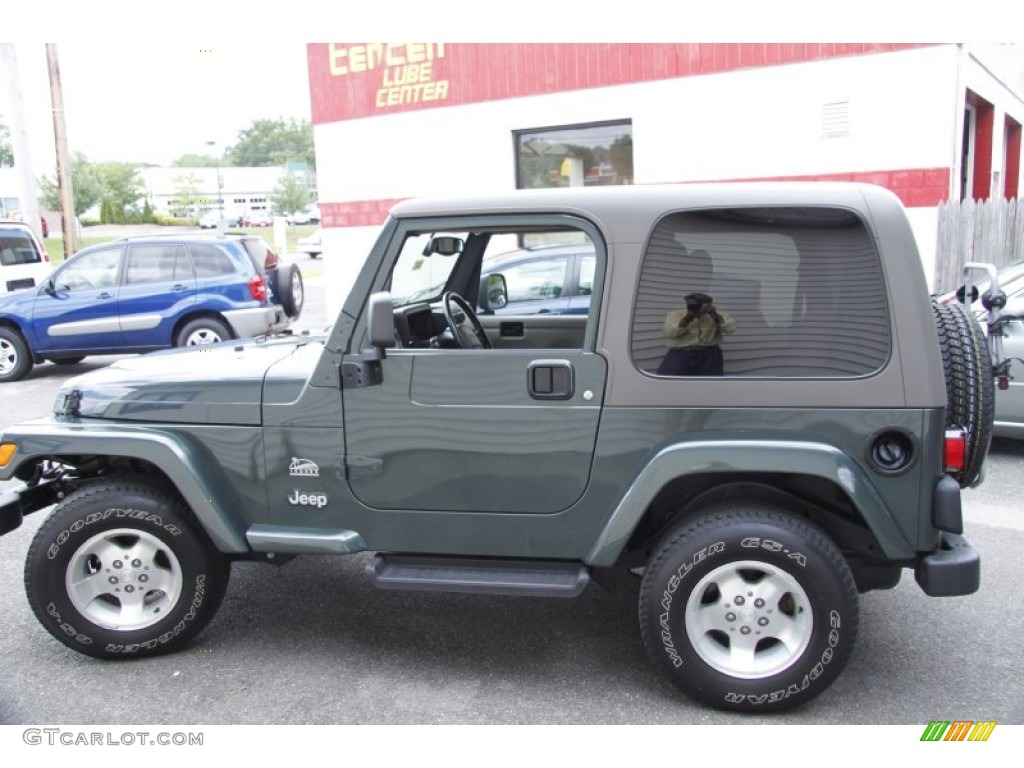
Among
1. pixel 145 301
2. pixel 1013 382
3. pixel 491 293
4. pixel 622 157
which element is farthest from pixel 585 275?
pixel 622 157

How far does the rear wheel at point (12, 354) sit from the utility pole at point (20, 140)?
882 centimetres

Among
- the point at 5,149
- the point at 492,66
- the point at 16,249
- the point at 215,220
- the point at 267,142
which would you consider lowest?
the point at 16,249

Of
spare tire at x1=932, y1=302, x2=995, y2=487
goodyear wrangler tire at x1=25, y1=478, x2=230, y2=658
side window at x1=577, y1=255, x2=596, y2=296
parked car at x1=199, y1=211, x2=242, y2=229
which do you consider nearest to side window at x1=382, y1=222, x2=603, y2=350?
side window at x1=577, y1=255, x2=596, y2=296

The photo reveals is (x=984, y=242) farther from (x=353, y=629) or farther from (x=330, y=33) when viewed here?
(x=353, y=629)

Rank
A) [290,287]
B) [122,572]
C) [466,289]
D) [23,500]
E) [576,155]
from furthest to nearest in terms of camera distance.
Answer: [576,155], [290,287], [466,289], [23,500], [122,572]

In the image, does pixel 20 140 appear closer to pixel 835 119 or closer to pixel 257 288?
pixel 257 288

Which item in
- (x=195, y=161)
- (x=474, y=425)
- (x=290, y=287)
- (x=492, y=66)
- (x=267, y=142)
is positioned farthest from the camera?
(x=267, y=142)

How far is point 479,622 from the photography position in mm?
3969

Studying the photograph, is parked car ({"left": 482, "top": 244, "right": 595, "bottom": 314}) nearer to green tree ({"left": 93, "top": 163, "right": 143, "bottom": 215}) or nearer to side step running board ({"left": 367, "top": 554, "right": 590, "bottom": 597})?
side step running board ({"left": 367, "top": 554, "right": 590, "bottom": 597})

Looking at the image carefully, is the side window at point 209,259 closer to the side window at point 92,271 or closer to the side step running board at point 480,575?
the side window at point 92,271

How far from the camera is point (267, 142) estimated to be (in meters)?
114

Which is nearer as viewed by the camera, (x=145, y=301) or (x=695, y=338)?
(x=695, y=338)

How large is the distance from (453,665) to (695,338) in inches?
66.5

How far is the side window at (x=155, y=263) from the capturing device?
10492 millimetres
